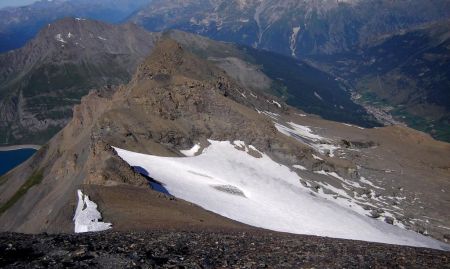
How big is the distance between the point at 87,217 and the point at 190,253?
17304 mm

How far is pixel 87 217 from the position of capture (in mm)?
38781

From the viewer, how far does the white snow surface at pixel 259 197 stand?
6216cm

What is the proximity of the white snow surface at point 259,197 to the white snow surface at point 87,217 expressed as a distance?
17.4 metres

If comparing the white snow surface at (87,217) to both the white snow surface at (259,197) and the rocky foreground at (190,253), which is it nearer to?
the rocky foreground at (190,253)

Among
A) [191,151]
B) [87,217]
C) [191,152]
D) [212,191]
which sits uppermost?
[191,151]

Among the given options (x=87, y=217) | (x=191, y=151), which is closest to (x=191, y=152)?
(x=191, y=151)

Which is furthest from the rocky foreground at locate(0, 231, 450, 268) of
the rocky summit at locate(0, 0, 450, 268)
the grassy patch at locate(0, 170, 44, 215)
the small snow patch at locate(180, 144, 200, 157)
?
the grassy patch at locate(0, 170, 44, 215)

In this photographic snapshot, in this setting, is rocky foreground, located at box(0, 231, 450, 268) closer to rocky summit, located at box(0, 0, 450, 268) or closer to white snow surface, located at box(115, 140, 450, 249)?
rocky summit, located at box(0, 0, 450, 268)

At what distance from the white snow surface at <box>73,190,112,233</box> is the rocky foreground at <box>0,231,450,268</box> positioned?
878cm

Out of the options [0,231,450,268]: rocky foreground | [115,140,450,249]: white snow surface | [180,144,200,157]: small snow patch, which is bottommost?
[0,231,450,268]: rocky foreground

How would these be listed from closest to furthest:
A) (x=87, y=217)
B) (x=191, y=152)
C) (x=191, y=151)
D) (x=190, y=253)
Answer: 1. (x=190, y=253)
2. (x=87, y=217)
3. (x=191, y=152)
4. (x=191, y=151)

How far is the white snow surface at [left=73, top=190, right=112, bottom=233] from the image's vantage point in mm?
36312

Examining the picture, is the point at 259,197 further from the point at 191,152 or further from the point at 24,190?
the point at 24,190

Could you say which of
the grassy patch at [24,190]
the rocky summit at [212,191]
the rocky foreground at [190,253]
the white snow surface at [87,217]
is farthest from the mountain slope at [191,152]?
the rocky foreground at [190,253]
